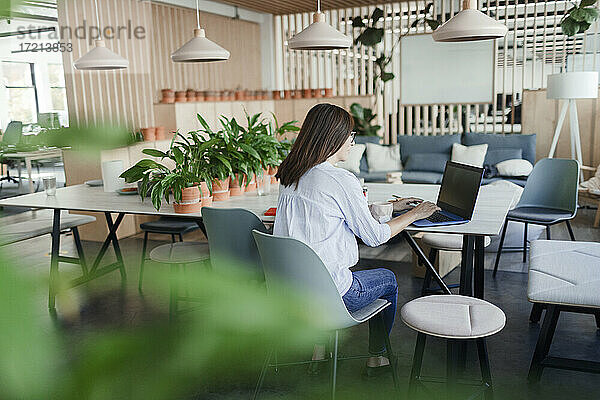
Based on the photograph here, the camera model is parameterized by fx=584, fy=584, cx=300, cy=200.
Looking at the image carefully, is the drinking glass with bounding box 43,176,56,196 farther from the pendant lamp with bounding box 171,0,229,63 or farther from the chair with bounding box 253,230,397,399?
the chair with bounding box 253,230,397,399

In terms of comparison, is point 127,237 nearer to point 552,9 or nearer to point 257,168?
point 257,168

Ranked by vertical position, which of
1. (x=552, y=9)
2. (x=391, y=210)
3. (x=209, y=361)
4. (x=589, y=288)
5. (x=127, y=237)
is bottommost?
(x=127, y=237)

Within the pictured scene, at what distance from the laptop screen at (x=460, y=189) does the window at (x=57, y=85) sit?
7.13 ft

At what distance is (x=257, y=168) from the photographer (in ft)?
11.6

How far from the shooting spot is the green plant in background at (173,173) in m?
3.09

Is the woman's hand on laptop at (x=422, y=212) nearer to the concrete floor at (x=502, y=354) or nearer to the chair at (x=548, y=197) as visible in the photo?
the concrete floor at (x=502, y=354)

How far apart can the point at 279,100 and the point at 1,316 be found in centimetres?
824


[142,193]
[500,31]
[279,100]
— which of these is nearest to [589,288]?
[500,31]

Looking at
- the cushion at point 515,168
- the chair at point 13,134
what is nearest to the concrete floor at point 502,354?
the chair at point 13,134

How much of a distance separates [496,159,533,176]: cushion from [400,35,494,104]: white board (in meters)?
1.51

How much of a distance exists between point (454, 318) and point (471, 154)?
190 inches

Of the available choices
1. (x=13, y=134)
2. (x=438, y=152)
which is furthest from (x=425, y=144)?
(x=13, y=134)

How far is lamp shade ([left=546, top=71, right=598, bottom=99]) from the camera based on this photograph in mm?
6105

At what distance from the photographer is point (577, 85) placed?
241 inches
